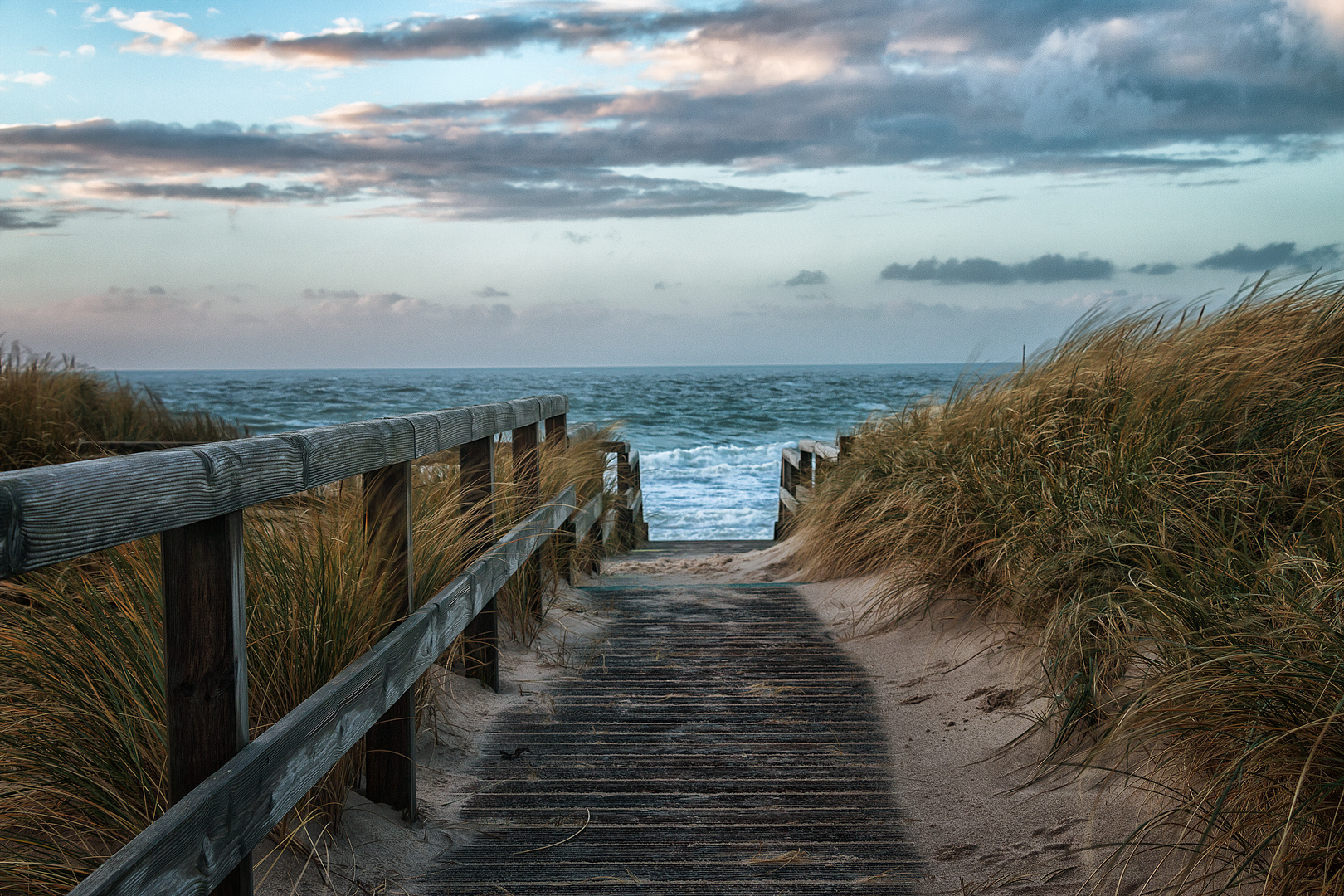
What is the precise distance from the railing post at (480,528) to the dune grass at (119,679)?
93 cm

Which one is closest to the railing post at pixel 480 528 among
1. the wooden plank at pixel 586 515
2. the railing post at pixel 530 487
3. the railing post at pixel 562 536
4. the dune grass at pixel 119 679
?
the railing post at pixel 530 487

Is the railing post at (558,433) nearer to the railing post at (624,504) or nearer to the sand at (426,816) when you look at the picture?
the sand at (426,816)

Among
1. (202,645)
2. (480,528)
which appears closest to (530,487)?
(480,528)

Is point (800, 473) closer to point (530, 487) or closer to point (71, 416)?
point (530, 487)

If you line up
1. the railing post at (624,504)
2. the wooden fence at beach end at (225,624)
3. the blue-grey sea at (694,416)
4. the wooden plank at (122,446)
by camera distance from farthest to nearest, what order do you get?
the blue-grey sea at (694,416), the railing post at (624,504), the wooden plank at (122,446), the wooden fence at beach end at (225,624)

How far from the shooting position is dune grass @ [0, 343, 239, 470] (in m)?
6.86

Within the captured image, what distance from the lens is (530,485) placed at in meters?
4.78

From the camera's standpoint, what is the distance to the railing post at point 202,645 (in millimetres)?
1569

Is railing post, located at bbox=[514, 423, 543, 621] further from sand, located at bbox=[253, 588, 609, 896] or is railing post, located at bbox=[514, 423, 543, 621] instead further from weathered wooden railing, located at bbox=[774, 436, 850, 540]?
weathered wooden railing, located at bbox=[774, 436, 850, 540]

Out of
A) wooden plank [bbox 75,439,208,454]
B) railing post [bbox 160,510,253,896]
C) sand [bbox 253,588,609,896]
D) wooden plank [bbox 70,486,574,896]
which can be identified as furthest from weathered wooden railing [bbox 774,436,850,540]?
railing post [bbox 160,510,253,896]

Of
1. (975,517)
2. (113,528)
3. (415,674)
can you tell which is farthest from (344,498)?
(975,517)

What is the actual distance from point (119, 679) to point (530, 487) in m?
2.85

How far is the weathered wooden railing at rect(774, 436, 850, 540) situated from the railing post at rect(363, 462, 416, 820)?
524 cm

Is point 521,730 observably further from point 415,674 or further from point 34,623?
point 34,623
